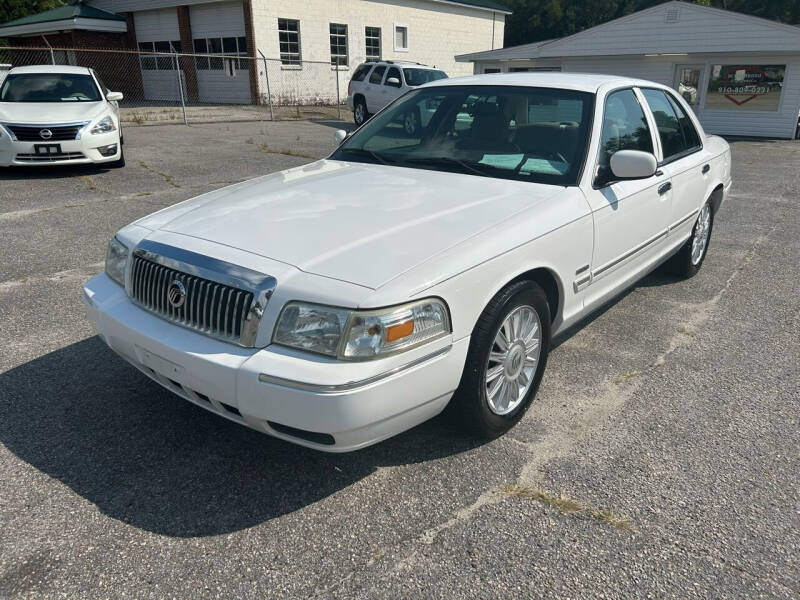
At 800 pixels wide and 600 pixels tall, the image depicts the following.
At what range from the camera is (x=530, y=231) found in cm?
299

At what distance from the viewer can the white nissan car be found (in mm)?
9180

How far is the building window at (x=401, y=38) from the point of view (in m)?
29.2

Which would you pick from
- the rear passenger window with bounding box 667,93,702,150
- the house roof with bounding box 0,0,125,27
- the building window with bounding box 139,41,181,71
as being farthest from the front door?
the house roof with bounding box 0,0,125,27

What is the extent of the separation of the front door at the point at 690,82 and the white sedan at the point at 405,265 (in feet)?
64.2

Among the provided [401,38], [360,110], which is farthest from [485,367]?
[401,38]

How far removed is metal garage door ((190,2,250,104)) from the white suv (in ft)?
19.2

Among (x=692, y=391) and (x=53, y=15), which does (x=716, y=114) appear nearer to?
(x=692, y=391)

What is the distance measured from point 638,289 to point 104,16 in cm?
2817

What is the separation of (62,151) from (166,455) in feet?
26.4

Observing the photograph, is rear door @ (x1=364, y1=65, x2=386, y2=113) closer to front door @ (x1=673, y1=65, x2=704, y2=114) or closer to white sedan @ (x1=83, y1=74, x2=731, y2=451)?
front door @ (x1=673, y1=65, x2=704, y2=114)

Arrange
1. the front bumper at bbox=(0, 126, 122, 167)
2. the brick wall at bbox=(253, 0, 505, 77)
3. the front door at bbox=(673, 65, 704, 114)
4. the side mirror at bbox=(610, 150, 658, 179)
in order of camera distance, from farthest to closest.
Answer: the brick wall at bbox=(253, 0, 505, 77)
the front door at bbox=(673, 65, 704, 114)
the front bumper at bbox=(0, 126, 122, 167)
the side mirror at bbox=(610, 150, 658, 179)

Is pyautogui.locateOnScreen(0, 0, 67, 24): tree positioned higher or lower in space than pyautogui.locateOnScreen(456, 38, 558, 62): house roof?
higher

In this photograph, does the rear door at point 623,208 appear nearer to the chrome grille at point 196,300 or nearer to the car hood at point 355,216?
the car hood at point 355,216

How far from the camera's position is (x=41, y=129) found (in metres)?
9.21
